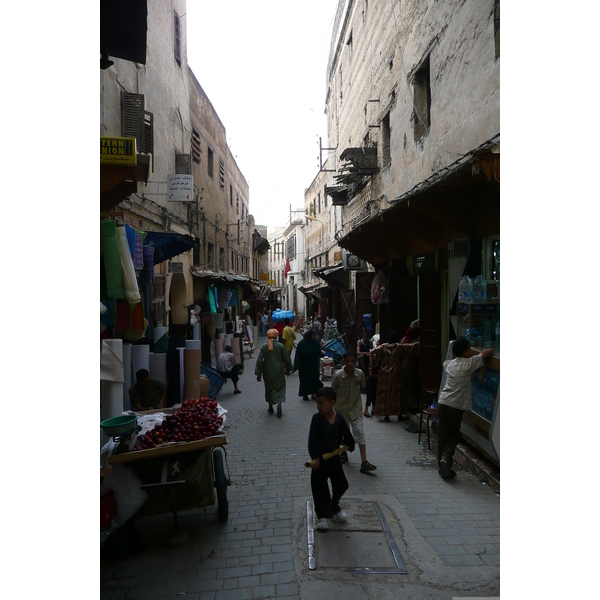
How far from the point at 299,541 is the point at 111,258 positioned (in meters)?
3.26

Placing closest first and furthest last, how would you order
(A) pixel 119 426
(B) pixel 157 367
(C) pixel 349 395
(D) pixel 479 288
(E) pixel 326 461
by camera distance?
(A) pixel 119 426, (E) pixel 326 461, (C) pixel 349 395, (D) pixel 479 288, (B) pixel 157 367

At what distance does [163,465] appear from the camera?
4.31 metres

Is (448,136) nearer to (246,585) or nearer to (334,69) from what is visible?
(246,585)

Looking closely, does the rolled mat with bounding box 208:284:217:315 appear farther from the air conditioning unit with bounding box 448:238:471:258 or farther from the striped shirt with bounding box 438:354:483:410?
the striped shirt with bounding box 438:354:483:410

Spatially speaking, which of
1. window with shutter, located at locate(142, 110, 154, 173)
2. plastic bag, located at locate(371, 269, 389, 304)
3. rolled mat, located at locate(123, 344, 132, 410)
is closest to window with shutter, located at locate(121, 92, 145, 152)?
window with shutter, located at locate(142, 110, 154, 173)

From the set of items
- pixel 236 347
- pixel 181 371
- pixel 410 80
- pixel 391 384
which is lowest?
pixel 236 347

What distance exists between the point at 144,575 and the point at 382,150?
39.6ft


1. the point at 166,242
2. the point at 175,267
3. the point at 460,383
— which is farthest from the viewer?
the point at 175,267

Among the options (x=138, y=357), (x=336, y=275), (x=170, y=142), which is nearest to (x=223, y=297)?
(x=336, y=275)

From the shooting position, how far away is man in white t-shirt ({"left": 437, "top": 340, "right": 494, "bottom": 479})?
5.63m

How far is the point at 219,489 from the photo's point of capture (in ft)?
15.2

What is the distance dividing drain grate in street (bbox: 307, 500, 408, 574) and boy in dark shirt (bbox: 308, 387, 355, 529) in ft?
0.37

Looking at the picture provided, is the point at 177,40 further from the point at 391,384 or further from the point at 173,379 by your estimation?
the point at 391,384

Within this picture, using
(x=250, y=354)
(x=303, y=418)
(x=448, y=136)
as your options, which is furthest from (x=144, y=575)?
(x=250, y=354)
